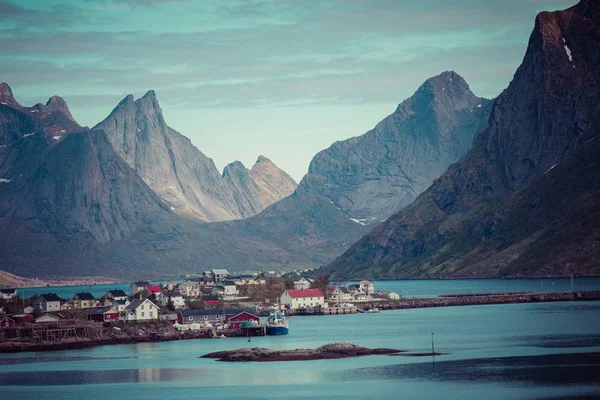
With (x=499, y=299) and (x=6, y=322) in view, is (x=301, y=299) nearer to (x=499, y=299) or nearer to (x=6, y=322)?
(x=499, y=299)

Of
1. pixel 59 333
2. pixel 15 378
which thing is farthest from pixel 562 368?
pixel 59 333

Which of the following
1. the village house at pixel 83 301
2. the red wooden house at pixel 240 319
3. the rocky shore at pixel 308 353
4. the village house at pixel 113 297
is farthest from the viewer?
the village house at pixel 83 301

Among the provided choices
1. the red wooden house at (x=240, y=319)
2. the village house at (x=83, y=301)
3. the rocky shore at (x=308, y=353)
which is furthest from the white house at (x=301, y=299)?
the rocky shore at (x=308, y=353)

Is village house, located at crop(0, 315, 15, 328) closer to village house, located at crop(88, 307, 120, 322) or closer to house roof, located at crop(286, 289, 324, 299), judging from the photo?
village house, located at crop(88, 307, 120, 322)

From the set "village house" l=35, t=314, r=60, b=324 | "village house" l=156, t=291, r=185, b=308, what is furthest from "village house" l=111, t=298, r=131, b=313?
"village house" l=35, t=314, r=60, b=324

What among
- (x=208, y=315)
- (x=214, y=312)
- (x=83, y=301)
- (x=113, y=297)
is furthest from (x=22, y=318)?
(x=113, y=297)

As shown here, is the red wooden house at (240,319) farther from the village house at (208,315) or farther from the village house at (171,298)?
the village house at (171,298)
